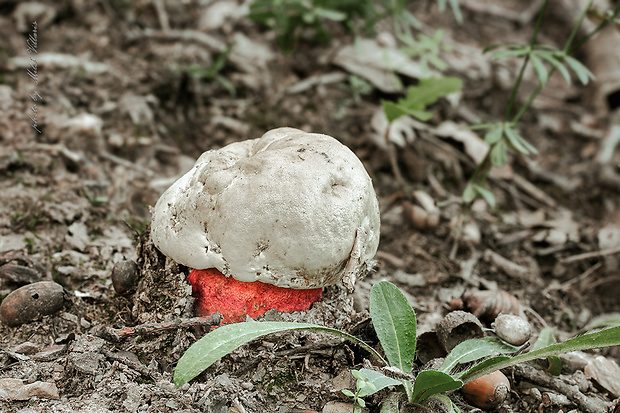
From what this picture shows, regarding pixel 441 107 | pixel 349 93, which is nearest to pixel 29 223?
pixel 349 93

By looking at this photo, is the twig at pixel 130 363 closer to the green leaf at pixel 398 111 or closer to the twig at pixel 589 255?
the green leaf at pixel 398 111

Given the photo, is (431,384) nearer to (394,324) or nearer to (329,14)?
(394,324)

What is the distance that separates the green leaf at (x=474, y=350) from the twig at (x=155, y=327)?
98 centimetres

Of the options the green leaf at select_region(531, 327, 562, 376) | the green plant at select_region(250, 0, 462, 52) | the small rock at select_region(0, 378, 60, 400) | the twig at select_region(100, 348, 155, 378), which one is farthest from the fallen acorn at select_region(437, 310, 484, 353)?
the green plant at select_region(250, 0, 462, 52)

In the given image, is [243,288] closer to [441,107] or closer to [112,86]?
[112,86]

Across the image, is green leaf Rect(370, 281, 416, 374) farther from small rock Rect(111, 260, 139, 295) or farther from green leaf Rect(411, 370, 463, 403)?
small rock Rect(111, 260, 139, 295)

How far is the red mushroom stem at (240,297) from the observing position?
213cm

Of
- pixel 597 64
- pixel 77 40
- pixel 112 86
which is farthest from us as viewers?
pixel 597 64

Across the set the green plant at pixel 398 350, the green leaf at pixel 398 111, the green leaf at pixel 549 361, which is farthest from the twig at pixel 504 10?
the green plant at pixel 398 350

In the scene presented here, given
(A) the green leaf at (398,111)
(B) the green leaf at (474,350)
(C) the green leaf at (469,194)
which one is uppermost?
(A) the green leaf at (398,111)

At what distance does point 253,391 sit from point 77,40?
390 cm

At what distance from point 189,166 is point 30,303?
6.17ft

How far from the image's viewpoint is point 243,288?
2125 millimetres

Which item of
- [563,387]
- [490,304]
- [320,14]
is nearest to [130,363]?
[490,304]
